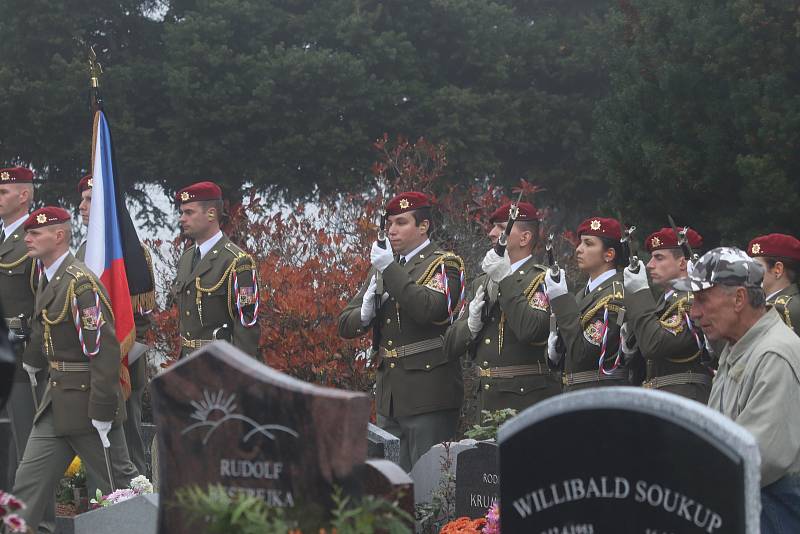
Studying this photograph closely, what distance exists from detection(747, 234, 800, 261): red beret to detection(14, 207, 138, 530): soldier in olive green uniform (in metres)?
4.24

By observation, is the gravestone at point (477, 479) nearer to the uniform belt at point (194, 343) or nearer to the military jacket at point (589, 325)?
the military jacket at point (589, 325)

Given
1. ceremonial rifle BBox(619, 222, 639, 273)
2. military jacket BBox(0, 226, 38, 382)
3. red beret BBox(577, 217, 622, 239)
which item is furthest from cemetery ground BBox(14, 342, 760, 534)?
military jacket BBox(0, 226, 38, 382)

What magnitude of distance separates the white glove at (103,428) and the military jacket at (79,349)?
3 cm

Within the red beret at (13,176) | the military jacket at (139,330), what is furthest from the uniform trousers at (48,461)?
the red beret at (13,176)

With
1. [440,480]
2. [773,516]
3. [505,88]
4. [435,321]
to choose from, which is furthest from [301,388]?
[505,88]

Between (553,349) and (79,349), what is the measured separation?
3127 mm

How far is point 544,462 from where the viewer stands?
4.49 metres

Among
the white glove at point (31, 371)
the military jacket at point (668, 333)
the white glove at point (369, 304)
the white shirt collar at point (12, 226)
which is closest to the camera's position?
the military jacket at point (668, 333)

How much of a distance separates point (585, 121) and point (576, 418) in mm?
18852

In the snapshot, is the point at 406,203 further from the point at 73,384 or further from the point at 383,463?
the point at 383,463

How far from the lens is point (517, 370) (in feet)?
30.8

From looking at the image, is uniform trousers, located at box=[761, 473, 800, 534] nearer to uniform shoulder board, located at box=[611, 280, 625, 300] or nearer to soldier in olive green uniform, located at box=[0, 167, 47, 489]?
uniform shoulder board, located at box=[611, 280, 625, 300]

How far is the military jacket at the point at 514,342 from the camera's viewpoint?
30.2 ft

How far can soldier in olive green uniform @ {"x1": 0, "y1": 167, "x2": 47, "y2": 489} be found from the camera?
10087 millimetres
